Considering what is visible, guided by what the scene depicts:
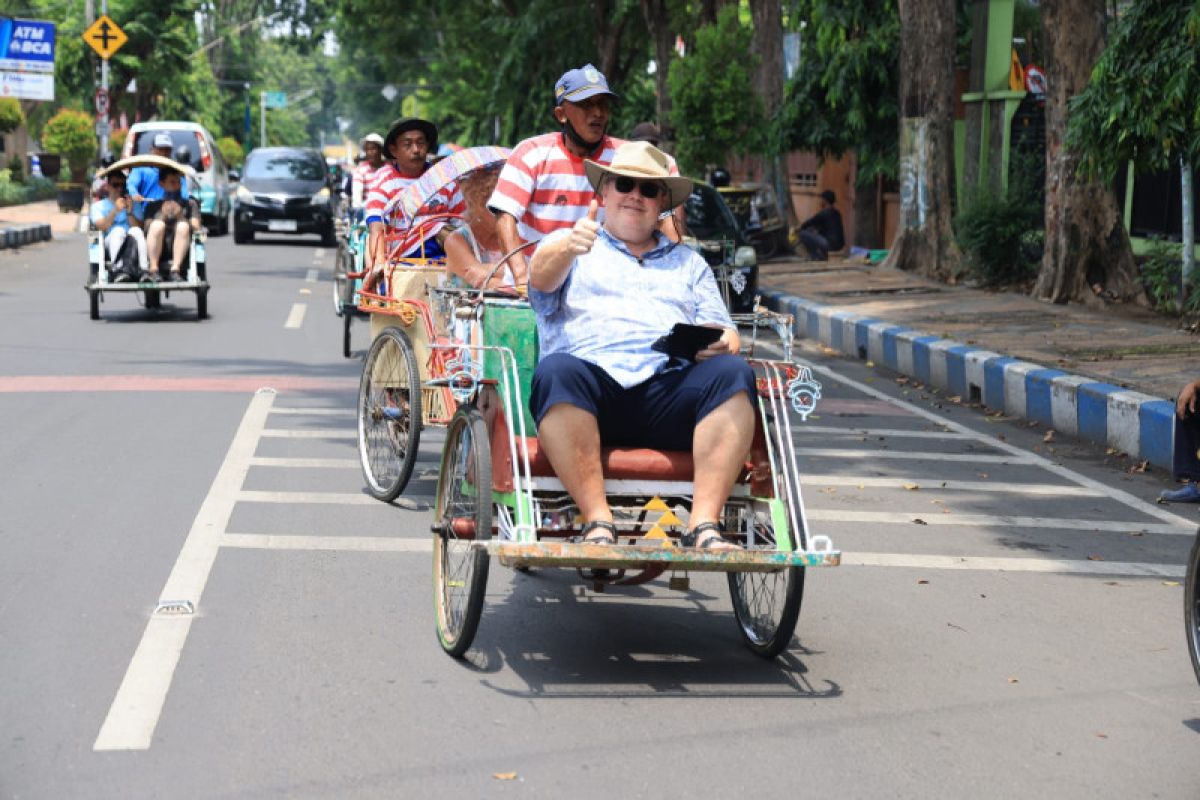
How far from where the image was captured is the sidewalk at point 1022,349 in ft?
38.1

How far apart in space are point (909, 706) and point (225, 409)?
6.81m

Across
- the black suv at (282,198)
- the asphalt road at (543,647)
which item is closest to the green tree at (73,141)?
the black suv at (282,198)

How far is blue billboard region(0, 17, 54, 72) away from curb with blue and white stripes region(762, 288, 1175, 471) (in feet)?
81.5

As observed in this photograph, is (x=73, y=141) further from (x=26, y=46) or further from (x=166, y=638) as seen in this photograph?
(x=166, y=638)

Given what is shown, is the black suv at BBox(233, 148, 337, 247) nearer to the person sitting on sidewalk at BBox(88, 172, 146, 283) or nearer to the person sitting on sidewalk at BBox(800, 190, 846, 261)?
the person sitting on sidewalk at BBox(800, 190, 846, 261)

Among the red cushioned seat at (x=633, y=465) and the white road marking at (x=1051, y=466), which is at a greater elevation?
the red cushioned seat at (x=633, y=465)

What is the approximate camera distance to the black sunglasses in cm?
617

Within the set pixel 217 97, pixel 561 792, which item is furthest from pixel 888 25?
pixel 217 97

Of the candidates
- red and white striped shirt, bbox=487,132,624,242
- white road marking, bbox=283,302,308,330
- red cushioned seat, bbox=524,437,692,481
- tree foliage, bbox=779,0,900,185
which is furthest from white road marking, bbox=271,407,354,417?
tree foliage, bbox=779,0,900,185

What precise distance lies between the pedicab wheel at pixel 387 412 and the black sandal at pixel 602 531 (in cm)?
283

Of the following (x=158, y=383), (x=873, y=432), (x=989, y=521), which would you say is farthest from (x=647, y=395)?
(x=158, y=383)

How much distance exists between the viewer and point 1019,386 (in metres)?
13.0

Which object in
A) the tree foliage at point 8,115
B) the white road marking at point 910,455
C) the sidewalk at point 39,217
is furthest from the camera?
the tree foliage at point 8,115

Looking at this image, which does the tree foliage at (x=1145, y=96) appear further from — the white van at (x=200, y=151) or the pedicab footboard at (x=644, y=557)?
the white van at (x=200, y=151)
